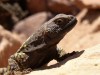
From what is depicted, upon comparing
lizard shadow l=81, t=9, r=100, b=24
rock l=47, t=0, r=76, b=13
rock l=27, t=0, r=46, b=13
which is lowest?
lizard shadow l=81, t=9, r=100, b=24

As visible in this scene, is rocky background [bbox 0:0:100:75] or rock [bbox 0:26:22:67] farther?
rock [bbox 0:26:22:67]

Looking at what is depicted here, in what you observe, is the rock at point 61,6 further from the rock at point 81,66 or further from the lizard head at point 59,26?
the rock at point 81,66

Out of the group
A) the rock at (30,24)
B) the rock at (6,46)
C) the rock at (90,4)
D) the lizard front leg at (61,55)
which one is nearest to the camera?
the lizard front leg at (61,55)

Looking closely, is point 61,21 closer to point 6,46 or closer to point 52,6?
point 6,46

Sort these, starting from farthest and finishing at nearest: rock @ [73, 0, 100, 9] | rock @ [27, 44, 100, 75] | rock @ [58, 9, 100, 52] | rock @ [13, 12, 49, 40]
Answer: rock @ [13, 12, 49, 40] < rock @ [73, 0, 100, 9] < rock @ [58, 9, 100, 52] < rock @ [27, 44, 100, 75]

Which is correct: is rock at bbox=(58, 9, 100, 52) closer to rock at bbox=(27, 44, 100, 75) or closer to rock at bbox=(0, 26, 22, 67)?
rock at bbox=(0, 26, 22, 67)

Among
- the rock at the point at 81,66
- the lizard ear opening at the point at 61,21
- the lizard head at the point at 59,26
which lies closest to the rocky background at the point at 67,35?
the rock at the point at 81,66

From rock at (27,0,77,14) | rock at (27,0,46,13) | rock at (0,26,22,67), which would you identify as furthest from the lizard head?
rock at (27,0,46,13)

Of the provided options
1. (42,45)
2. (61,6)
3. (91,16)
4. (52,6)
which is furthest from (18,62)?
(52,6)
